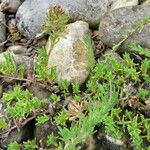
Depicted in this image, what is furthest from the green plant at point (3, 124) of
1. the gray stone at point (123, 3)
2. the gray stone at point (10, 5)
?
the gray stone at point (123, 3)

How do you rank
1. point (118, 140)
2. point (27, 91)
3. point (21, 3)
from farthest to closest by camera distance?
point (21, 3)
point (27, 91)
point (118, 140)

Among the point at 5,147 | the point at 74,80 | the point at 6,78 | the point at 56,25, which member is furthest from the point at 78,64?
the point at 5,147

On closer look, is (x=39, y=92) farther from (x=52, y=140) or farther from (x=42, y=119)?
(x=52, y=140)

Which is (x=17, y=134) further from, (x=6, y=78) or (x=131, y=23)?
(x=131, y=23)

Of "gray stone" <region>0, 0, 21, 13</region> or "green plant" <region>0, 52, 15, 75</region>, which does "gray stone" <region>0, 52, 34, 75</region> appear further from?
"gray stone" <region>0, 0, 21, 13</region>

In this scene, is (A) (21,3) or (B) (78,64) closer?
(B) (78,64)

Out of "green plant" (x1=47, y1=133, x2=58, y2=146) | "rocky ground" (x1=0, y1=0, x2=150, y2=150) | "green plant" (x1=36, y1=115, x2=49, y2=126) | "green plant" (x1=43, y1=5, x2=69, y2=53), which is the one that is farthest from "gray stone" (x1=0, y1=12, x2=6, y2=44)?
"green plant" (x1=47, y1=133, x2=58, y2=146)

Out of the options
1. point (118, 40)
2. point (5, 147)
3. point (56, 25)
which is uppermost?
point (56, 25)
